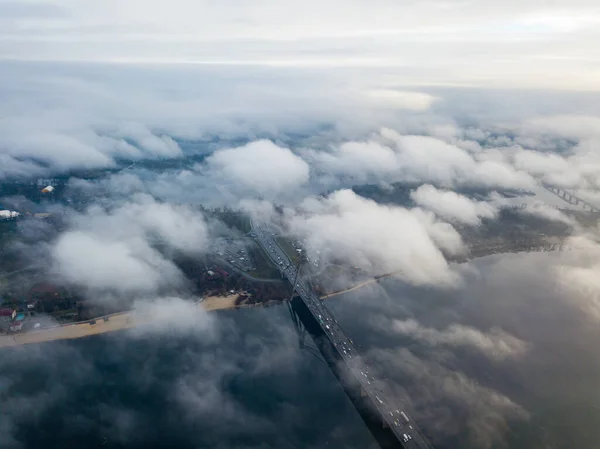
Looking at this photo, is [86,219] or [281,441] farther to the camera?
[86,219]

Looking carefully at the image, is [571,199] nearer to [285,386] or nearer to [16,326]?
[285,386]

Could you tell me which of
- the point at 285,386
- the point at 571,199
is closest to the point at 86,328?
the point at 285,386

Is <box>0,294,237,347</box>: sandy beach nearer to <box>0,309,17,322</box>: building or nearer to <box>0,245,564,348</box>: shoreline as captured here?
<box>0,245,564,348</box>: shoreline

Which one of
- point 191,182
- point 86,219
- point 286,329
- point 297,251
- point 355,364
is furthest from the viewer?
point 191,182

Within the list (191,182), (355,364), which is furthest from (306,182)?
(355,364)

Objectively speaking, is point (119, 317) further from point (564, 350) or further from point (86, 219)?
point (564, 350)

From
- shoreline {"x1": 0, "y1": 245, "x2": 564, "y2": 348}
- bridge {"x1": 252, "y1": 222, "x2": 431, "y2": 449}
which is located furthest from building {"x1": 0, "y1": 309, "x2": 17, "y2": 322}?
bridge {"x1": 252, "y1": 222, "x2": 431, "y2": 449}

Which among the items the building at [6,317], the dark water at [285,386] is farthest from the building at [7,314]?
the dark water at [285,386]
